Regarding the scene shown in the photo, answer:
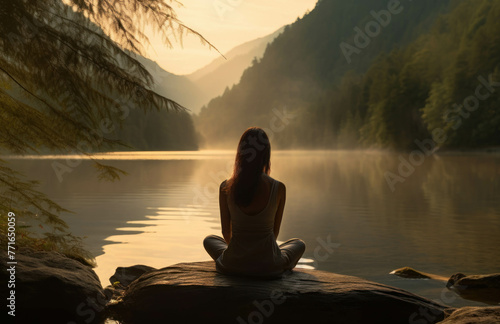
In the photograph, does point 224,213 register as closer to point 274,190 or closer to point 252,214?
point 252,214

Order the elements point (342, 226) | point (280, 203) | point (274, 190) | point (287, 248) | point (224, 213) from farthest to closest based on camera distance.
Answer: point (342, 226), point (287, 248), point (224, 213), point (280, 203), point (274, 190)

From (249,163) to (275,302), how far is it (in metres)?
1.49

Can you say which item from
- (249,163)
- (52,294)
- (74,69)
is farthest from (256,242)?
(74,69)

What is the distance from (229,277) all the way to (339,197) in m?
17.9

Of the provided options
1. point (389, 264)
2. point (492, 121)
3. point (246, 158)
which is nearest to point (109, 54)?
point (246, 158)

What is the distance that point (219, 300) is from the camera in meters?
5.83

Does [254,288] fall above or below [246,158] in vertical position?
below

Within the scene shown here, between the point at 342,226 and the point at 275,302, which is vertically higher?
the point at 342,226

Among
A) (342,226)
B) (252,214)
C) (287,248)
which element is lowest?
(287,248)

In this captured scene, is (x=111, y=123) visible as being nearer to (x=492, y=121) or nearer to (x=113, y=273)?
(x=113, y=273)

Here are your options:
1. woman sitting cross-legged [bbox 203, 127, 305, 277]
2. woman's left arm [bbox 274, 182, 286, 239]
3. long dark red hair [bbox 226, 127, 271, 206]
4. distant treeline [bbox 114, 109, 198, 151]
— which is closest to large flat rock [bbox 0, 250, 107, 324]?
woman sitting cross-legged [bbox 203, 127, 305, 277]

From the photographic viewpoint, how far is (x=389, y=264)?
10.5m

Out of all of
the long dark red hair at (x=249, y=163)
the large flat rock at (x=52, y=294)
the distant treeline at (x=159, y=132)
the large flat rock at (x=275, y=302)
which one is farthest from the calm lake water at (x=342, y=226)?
the distant treeline at (x=159, y=132)

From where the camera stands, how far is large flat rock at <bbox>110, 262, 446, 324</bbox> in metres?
5.77
